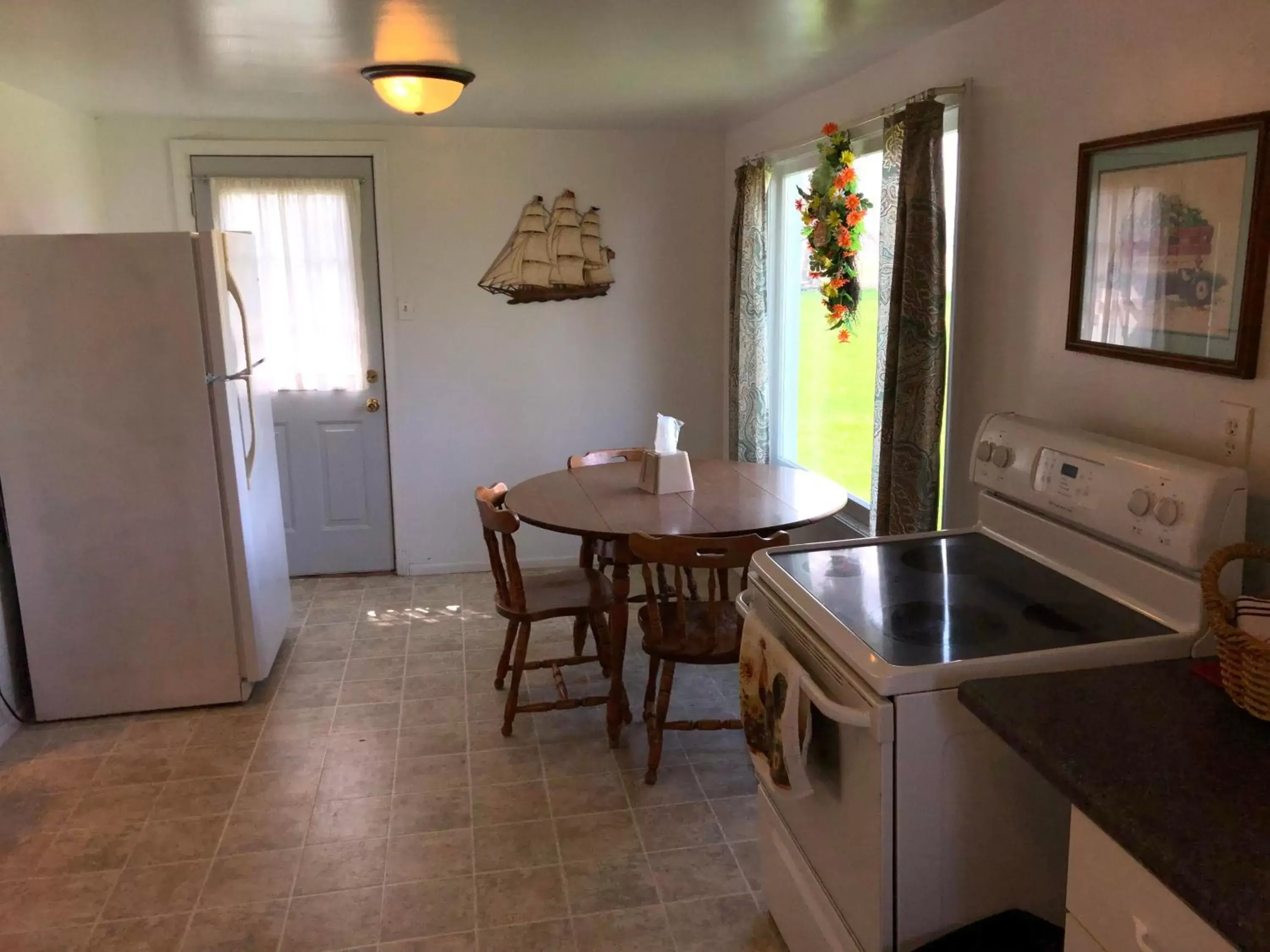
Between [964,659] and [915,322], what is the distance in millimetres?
1369

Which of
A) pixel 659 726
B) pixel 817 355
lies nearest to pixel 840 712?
pixel 659 726

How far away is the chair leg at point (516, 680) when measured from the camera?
3.18 m

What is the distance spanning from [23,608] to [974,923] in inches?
123

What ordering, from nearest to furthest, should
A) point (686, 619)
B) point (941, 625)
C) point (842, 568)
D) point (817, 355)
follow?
point (941, 625), point (842, 568), point (686, 619), point (817, 355)

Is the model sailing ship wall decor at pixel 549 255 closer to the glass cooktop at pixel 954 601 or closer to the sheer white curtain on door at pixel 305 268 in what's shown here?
the sheer white curtain on door at pixel 305 268

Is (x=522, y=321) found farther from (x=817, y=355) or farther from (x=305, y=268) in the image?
(x=817, y=355)

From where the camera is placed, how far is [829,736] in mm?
1760

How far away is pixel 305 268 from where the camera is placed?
14.9 feet

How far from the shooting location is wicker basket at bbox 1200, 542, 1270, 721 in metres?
1.30

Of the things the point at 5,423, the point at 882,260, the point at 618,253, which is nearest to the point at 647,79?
the point at 882,260

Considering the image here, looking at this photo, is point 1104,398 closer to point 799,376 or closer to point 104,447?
point 799,376

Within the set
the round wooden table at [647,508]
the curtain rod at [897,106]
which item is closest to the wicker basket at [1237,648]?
the round wooden table at [647,508]

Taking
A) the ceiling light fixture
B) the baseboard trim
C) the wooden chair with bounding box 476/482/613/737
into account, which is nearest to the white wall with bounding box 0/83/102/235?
the ceiling light fixture

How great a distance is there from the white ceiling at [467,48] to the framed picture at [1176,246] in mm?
755
